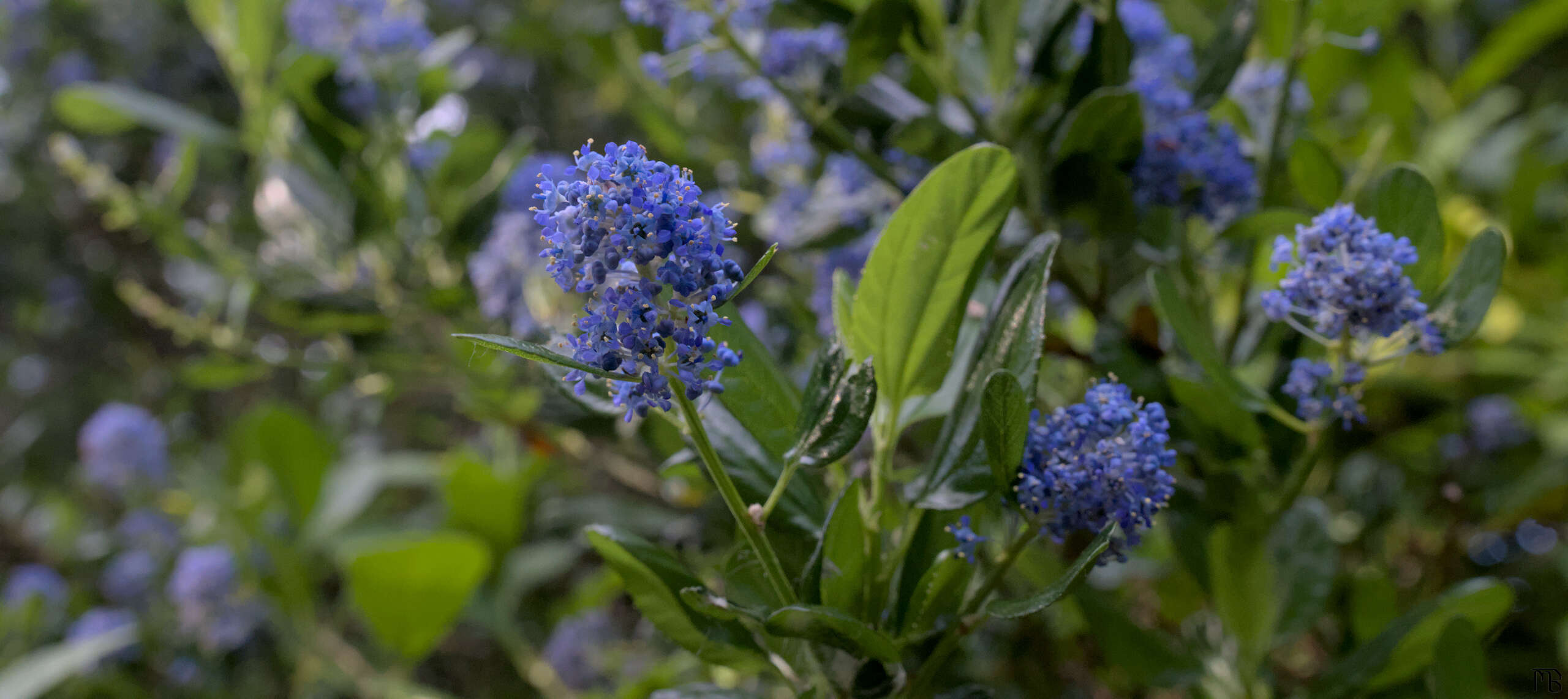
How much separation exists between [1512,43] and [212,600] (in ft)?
7.72

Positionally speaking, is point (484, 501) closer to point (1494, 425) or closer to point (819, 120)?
point (819, 120)

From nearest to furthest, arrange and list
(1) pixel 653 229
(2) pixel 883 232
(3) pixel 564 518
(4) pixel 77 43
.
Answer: (1) pixel 653 229, (2) pixel 883 232, (3) pixel 564 518, (4) pixel 77 43

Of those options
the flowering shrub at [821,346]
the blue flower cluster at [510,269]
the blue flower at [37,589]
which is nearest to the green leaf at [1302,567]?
the flowering shrub at [821,346]

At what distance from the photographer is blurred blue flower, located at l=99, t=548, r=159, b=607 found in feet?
6.70

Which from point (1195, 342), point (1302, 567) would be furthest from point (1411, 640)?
point (1195, 342)

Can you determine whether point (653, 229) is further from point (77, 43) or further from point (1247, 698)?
point (77, 43)

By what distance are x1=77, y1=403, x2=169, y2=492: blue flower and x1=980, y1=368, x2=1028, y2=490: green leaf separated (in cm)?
203

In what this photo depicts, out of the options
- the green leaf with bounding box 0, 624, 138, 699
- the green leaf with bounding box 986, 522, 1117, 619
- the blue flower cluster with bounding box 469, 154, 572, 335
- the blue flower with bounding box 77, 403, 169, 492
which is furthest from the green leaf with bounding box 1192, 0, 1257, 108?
the blue flower with bounding box 77, 403, 169, 492

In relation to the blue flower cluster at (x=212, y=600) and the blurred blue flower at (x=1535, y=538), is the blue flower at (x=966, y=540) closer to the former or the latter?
the blurred blue flower at (x=1535, y=538)

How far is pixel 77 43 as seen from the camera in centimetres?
247

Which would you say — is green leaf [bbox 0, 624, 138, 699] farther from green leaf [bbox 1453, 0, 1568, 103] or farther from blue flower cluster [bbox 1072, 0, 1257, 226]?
green leaf [bbox 1453, 0, 1568, 103]

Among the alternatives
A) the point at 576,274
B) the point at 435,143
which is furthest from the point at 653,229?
the point at 435,143

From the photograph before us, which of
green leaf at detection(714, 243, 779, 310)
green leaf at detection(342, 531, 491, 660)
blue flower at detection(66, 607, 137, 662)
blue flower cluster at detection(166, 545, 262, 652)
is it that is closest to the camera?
green leaf at detection(714, 243, 779, 310)

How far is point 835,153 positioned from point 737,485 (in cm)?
47
